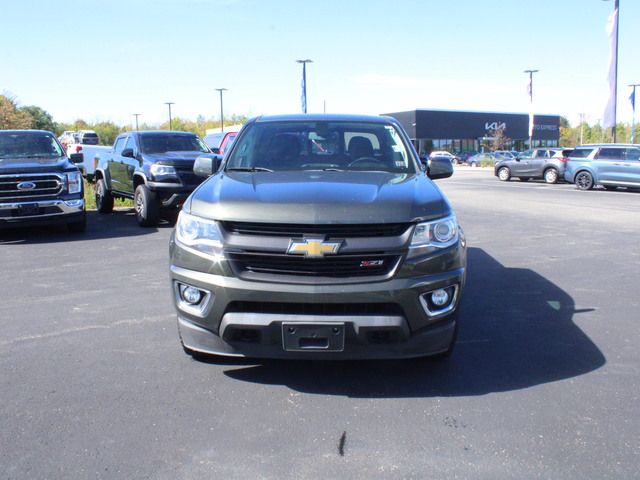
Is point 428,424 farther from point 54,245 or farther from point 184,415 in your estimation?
point 54,245

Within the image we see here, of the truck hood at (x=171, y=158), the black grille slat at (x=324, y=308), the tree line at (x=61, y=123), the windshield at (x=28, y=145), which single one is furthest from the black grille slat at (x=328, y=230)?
the tree line at (x=61, y=123)

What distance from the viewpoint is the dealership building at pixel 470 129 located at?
242 ft

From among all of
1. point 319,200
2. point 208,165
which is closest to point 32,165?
point 208,165

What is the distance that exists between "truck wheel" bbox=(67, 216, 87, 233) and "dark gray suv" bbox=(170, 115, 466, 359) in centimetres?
738

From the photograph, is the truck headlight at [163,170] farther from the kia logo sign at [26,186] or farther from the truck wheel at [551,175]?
the truck wheel at [551,175]

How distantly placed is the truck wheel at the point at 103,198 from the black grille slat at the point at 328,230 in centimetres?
1126

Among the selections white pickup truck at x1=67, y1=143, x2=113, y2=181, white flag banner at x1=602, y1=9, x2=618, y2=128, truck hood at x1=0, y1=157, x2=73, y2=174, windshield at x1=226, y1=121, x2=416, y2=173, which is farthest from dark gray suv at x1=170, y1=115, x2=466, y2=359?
white flag banner at x1=602, y1=9, x2=618, y2=128

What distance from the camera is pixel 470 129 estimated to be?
7825 centimetres

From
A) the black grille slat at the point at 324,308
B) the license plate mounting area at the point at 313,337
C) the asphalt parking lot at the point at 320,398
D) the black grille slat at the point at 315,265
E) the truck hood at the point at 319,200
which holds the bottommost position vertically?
the asphalt parking lot at the point at 320,398

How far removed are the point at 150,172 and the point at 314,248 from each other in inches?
332

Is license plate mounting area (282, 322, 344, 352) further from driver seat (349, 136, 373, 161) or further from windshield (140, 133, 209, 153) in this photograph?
windshield (140, 133, 209, 153)

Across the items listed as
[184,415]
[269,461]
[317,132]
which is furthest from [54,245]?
[269,461]

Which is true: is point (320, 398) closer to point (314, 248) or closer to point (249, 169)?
point (314, 248)

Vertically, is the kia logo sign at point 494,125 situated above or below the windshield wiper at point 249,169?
above
